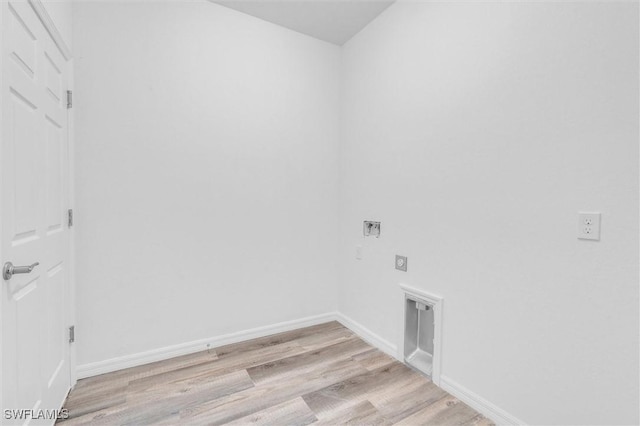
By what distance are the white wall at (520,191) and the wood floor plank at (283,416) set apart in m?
0.93

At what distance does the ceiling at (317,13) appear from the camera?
7.84ft

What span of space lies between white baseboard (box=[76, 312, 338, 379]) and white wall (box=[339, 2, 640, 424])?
2.95 ft

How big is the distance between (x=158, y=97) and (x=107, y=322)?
1.66m

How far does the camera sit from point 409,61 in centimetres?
224

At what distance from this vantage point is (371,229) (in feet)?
8.63

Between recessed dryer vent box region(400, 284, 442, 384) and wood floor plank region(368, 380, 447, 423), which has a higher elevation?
recessed dryer vent box region(400, 284, 442, 384)

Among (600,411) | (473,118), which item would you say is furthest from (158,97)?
(600,411)

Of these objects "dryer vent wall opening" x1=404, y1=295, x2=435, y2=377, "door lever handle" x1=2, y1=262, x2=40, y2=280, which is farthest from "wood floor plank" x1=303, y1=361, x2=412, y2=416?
"door lever handle" x1=2, y1=262, x2=40, y2=280

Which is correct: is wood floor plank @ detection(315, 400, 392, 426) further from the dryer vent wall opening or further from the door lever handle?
the door lever handle

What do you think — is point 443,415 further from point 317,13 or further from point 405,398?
point 317,13

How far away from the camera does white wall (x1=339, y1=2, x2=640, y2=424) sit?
1.26 meters

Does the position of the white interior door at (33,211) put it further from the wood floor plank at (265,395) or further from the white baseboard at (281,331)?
the wood floor plank at (265,395)

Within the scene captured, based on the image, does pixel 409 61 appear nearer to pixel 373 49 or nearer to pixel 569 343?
pixel 373 49

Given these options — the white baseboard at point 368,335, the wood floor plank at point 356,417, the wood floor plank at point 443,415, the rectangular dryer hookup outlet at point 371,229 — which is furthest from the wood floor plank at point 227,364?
the rectangular dryer hookup outlet at point 371,229
